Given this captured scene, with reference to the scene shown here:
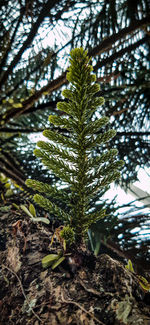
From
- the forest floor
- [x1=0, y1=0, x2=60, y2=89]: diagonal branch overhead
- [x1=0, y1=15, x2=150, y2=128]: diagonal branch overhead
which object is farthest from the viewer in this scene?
[x1=0, y1=0, x2=60, y2=89]: diagonal branch overhead

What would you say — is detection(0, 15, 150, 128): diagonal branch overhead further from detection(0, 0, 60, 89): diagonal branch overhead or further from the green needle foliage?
the green needle foliage

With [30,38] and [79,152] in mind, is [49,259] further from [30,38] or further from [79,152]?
[30,38]

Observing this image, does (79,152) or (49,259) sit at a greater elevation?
(79,152)

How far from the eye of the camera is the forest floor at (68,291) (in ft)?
0.94

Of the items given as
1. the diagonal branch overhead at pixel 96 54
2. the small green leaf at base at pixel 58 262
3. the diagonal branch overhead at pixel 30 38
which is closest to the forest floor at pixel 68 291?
the small green leaf at base at pixel 58 262

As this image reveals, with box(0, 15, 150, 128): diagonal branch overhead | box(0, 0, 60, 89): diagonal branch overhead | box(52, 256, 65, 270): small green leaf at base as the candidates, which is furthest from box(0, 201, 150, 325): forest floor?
box(0, 0, 60, 89): diagonal branch overhead

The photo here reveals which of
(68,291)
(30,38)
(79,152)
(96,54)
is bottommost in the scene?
(68,291)

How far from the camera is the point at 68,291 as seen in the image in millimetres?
330

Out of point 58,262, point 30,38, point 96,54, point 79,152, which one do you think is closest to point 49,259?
point 58,262

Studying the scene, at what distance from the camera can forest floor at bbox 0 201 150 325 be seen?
29 cm

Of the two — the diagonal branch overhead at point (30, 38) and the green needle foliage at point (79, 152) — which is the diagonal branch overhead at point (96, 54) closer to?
the diagonal branch overhead at point (30, 38)

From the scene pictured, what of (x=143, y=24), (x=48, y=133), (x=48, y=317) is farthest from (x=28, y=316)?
(x=143, y=24)

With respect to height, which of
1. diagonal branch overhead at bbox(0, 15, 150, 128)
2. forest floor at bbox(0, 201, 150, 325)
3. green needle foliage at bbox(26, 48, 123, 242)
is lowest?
forest floor at bbox(0, 201, 150, 325)

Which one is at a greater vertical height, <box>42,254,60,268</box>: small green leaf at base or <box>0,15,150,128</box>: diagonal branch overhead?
<box>0,15,150,128</box>: diagonal branch overhead
